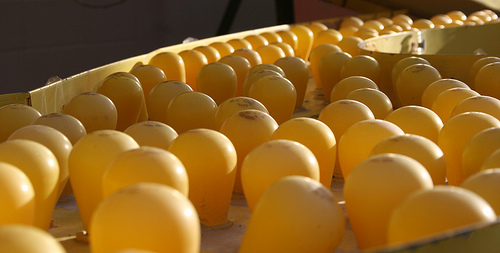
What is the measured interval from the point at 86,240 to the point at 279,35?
6.02 ft

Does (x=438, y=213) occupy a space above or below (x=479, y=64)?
above

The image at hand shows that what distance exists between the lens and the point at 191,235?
777mm

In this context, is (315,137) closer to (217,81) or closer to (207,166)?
(207,166)

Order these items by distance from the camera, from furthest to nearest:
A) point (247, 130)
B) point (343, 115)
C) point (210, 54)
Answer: point (210, 54) → point (343, 115) → point (247, 130)

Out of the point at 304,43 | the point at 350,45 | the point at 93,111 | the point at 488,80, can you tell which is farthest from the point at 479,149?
the point at 304,43

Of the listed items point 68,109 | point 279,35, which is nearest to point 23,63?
point 279,35

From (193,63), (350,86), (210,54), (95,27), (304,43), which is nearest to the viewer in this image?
(350,86)

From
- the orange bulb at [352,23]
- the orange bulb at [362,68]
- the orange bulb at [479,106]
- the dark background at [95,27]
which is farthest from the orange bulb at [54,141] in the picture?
the dark background at [95,27]

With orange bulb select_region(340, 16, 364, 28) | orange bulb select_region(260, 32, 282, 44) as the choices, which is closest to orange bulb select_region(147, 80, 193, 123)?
orange bulb select_region(260, 32, 282, 44)

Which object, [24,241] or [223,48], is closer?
[24,241]

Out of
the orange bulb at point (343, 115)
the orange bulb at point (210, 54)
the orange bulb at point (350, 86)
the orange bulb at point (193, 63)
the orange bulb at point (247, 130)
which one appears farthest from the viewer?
the orange bulb at point (210, 54)

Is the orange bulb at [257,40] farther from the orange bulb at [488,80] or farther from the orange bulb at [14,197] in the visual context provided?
the orange bulb at [14,197]

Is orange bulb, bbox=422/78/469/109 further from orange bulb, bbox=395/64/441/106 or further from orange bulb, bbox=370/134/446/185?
orange bulb, bbox=370/134/446/185

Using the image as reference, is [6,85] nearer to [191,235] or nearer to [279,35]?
[279,35]
